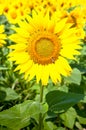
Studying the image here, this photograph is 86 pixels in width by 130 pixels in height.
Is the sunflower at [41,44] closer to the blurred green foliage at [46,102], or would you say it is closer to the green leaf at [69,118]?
the blurred green foliage at [46,102]

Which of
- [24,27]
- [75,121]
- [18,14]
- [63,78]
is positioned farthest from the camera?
[18,14]

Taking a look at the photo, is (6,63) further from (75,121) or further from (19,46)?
(19,46)

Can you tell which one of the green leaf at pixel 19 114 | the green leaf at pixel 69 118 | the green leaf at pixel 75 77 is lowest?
the green leaf at pixel 69 118

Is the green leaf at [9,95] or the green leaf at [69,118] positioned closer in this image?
the green leaf at [9,95]

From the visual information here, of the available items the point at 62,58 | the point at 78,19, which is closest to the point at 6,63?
the point at 78,19

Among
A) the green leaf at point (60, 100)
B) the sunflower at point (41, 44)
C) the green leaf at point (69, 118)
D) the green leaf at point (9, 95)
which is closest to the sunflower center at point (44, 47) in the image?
the sunflower at point (41, 44)

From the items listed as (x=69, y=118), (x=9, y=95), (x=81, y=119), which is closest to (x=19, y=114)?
(x=9, y=95)

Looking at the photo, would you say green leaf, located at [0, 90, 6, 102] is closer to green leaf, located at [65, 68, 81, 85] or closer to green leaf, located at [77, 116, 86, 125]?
green leaf, located at [65, 68, 81, 85]

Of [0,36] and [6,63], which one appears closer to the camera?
[0,36]
